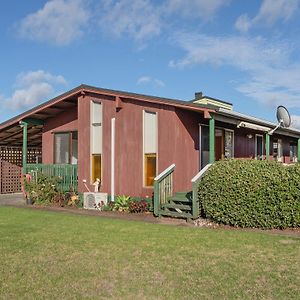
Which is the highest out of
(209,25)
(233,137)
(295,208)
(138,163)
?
(209,25)

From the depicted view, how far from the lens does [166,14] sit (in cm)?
1369

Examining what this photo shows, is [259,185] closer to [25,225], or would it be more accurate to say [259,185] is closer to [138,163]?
[138,163]

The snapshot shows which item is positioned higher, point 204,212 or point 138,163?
point 138,163

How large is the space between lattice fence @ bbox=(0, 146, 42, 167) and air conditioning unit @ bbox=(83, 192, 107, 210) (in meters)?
8.92

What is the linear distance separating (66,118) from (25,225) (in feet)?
22.8

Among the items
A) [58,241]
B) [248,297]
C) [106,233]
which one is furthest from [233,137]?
[248,297]

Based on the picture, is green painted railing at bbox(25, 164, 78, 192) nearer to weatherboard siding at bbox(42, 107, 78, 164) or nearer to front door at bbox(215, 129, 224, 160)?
weatherboard siding at bbox(42, 107, 78, 164)

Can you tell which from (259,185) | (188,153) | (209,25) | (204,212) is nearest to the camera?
(259,185)

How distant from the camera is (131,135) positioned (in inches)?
526

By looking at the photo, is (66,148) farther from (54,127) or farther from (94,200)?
(94,200)

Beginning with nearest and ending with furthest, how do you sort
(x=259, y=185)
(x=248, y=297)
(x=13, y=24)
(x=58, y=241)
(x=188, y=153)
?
(x=248, y=297), (x=58, y=241), (x=259, y=185), (x=188, y=153), (x=13, y=24)

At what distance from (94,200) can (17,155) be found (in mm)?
9673

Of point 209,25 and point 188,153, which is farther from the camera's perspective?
point 209,25

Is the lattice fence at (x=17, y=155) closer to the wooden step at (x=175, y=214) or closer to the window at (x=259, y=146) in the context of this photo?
the window at (x=259, y=146)
